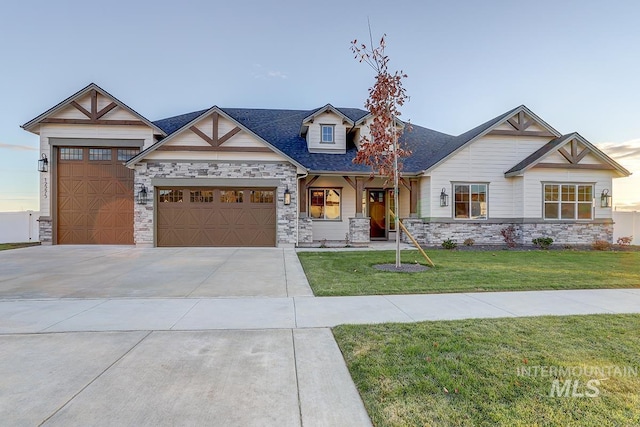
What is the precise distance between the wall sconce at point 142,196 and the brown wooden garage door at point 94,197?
4.53 feet

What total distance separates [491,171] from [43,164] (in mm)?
21066

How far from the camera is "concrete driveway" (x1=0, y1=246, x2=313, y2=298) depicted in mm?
6496

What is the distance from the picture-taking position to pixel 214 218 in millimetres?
14609

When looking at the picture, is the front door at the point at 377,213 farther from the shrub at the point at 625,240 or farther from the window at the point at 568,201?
the shrub at the point at 625,240

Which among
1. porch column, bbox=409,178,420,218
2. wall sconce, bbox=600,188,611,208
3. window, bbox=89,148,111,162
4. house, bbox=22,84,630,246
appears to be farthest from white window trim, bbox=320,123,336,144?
wall sconce, bbox=600,188,611,208

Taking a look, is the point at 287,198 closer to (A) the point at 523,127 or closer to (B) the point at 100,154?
(B) the point at 100,154

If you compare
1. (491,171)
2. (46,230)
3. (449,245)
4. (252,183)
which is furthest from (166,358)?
(491,171)

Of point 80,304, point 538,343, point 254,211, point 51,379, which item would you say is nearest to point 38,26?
point 254,211

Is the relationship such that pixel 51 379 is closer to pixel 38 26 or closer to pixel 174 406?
pixel 174 406

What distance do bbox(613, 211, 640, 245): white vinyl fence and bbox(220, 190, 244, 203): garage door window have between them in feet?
62.0

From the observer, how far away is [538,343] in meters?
3.82

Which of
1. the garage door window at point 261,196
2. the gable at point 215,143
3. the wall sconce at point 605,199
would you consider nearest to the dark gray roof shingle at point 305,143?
the gable at point 215,143

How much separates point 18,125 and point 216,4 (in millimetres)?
10523

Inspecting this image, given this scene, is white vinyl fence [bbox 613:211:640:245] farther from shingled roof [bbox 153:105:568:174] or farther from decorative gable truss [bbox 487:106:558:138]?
shingled roof [bbox 153:105:568:174]
